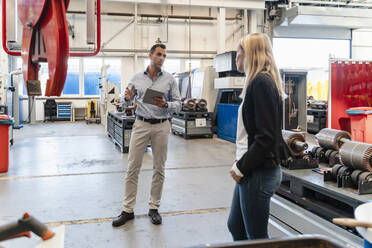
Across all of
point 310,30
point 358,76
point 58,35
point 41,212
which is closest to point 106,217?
point 41,212

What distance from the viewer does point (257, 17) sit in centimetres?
1226

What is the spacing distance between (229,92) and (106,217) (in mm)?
5884

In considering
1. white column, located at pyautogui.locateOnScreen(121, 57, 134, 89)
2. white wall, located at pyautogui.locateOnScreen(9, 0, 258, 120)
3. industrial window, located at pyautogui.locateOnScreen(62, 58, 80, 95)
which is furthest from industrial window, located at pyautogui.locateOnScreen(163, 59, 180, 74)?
industrial window, located at pyautogui.locateOnScreen(62, 58, 80, 95)

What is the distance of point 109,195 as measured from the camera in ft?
12.3

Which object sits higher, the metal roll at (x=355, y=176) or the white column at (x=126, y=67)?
the white column at (x=126, y=67)

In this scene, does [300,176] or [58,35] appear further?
[300,176]

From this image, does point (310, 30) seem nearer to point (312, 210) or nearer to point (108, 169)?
point (108, 169)

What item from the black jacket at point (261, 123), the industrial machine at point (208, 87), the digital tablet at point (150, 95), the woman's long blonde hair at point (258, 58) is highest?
the industrial machine at point (208, 87)

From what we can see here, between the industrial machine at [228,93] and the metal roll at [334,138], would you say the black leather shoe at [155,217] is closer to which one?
the metal roll at [334,138]

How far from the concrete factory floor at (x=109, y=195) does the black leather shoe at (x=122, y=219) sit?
48 mm

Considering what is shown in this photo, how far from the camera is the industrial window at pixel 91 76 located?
44.1ft

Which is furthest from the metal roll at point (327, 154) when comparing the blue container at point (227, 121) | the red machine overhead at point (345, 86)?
the blue container at point (227, 121)

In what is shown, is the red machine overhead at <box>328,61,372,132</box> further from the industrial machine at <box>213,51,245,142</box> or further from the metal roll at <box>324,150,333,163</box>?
the metal roll at <box>324,150,333,163</box>

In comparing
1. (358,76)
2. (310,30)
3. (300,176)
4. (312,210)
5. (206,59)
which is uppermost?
(310,30)
